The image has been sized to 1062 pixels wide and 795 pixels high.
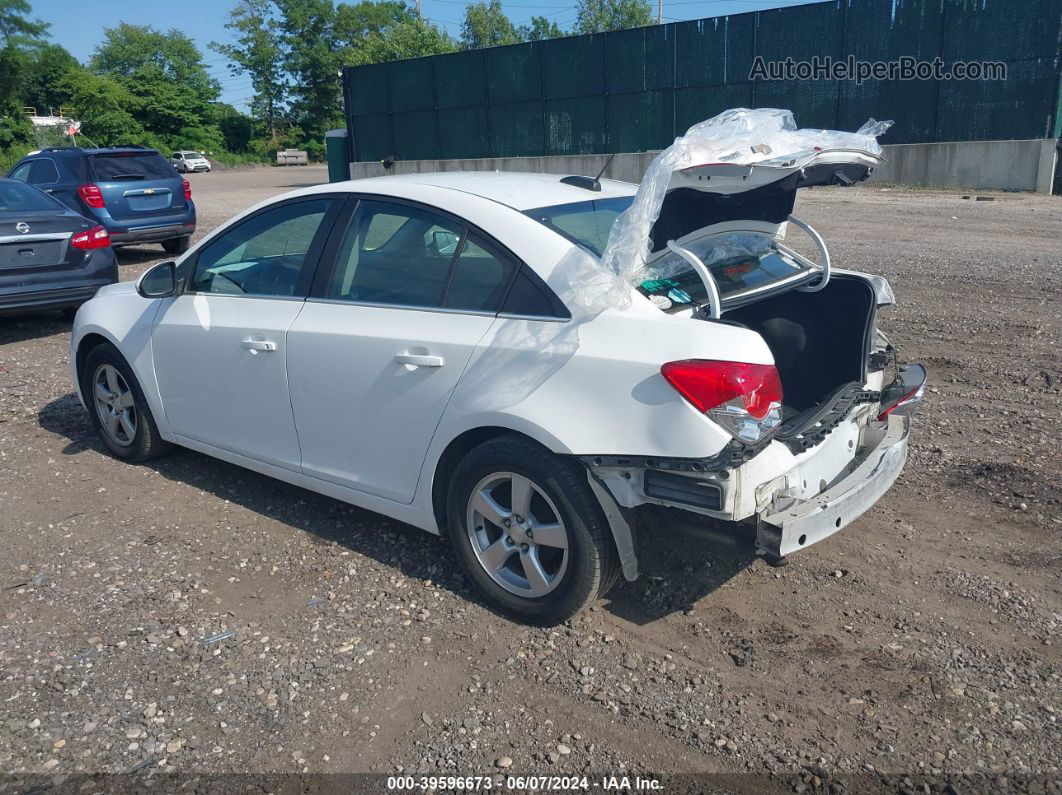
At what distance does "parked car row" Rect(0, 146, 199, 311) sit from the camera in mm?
8883

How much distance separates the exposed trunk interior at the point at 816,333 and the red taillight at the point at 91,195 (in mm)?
11691

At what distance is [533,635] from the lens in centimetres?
368

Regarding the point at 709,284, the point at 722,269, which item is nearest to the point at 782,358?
the point at 722,269

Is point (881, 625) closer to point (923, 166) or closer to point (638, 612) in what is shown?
point (638, 612)

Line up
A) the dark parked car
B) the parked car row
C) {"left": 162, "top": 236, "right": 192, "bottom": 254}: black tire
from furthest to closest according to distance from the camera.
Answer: {"left": 162, "top": 236, "right": 192, "bottom": 254}: black tire < the parked car row < the dark parked car

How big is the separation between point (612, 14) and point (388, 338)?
76878 mm

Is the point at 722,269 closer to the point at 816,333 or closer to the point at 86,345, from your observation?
the point at 816,333

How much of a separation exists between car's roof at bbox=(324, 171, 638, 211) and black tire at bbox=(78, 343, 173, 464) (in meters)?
1.87

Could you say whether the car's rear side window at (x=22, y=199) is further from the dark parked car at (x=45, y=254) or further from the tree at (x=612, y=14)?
the tree at (x=612, y=14)

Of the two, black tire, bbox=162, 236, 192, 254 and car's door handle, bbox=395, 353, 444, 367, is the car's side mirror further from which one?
black tire, bbox=162, 236, 192, 254

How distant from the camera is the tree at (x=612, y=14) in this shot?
73625 millimetres

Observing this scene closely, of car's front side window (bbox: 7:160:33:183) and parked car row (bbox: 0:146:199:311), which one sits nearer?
parked car row (bbox: 0:146:199:311)

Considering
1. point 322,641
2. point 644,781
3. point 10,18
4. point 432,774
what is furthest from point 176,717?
point 10,18

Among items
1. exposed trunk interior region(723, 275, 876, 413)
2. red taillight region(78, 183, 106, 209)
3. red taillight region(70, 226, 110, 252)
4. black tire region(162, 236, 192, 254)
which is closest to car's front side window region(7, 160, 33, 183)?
red taillight region(78, 183, 106, 209)
